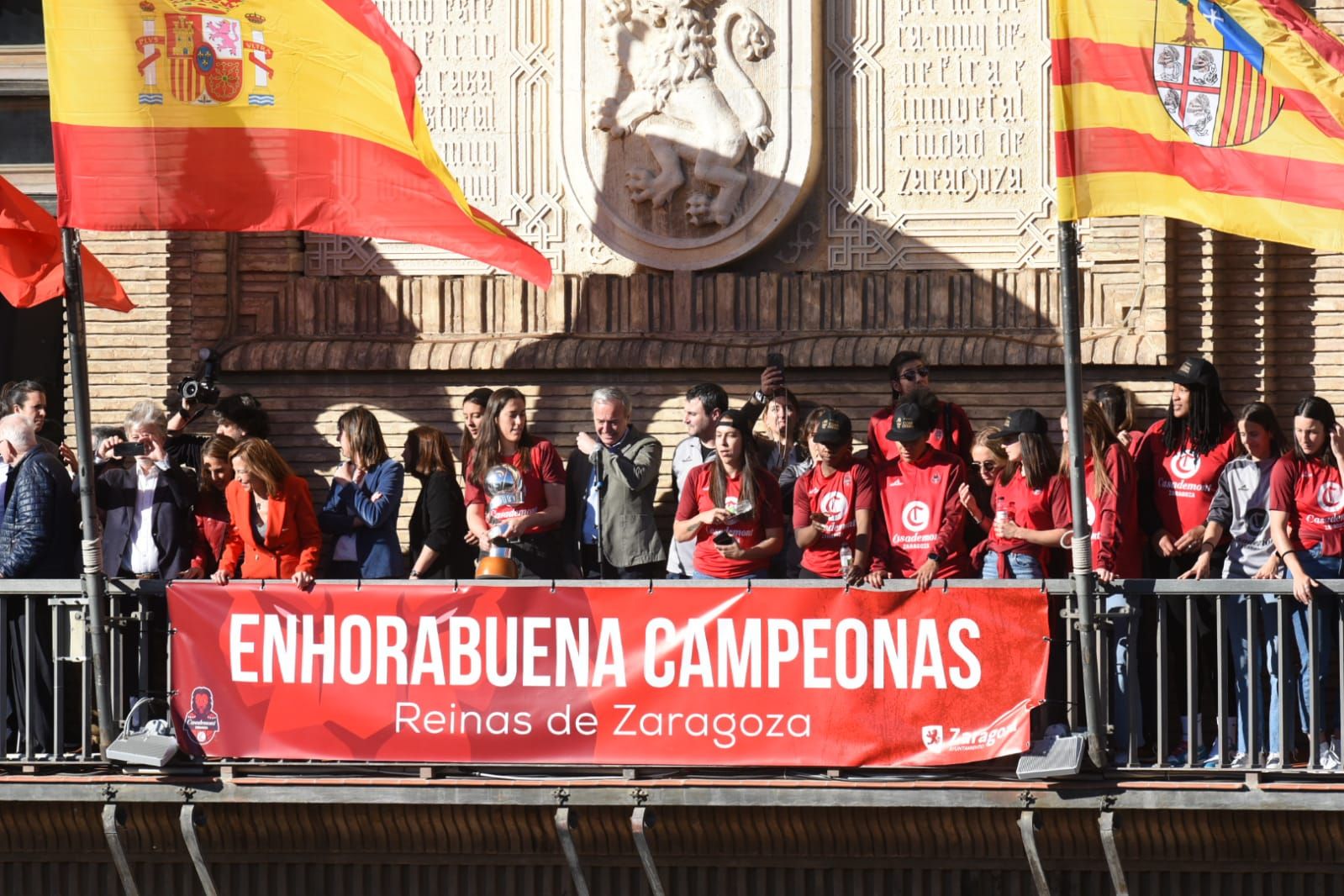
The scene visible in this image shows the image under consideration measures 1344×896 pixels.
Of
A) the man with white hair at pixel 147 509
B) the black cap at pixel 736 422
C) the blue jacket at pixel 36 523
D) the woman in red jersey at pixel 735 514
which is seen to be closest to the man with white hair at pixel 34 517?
the blue jacket at pixel 36 523

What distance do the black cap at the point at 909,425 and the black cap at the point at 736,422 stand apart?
0.77 meters

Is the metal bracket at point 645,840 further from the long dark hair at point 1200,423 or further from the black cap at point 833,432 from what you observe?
the long dark hair at point 1200,423

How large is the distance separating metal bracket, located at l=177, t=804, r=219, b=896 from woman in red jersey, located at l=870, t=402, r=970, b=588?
12.0ft

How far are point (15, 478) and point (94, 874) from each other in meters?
2.12

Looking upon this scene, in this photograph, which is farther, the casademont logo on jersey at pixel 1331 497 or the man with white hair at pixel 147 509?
the man with white hair at pixel 147 509

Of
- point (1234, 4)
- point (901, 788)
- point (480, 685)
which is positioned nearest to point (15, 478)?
point (480, 685)

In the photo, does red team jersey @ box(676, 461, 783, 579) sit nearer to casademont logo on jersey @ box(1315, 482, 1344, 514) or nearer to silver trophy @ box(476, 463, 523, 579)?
silver trophy @ box(476, 463, 523, 579)

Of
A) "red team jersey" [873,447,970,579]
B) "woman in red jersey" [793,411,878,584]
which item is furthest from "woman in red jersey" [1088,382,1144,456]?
"woman in red jersey" [793,411,878,584]

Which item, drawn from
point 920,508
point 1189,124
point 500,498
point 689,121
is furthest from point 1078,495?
point 689,121

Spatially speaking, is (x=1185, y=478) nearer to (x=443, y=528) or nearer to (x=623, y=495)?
(x=623, y=495)

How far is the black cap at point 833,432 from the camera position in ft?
36.2

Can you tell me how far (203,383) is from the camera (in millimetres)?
13203

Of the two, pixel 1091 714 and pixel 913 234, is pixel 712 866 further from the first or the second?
pixel 913 234

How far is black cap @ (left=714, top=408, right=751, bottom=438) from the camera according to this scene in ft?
36.9
